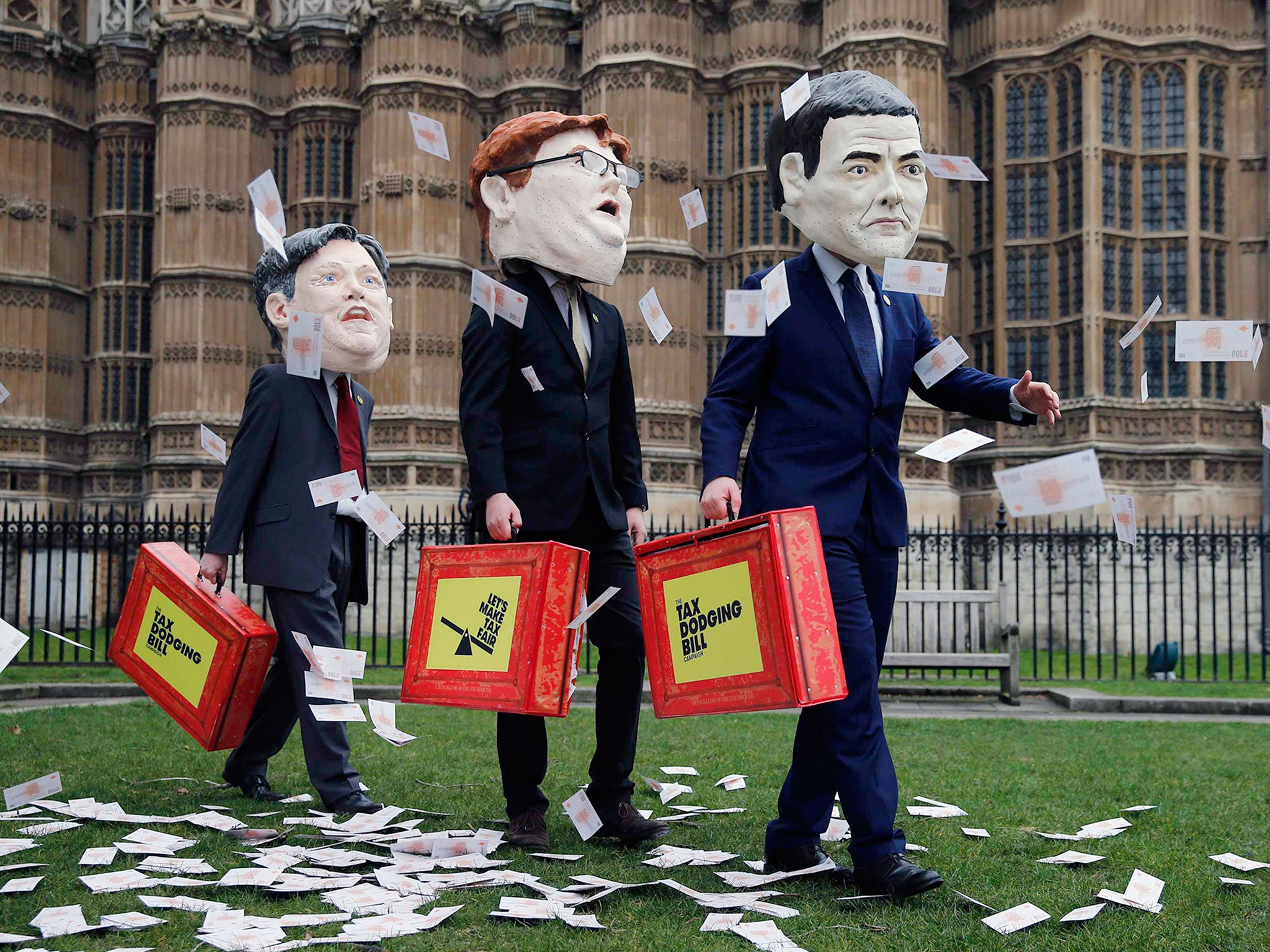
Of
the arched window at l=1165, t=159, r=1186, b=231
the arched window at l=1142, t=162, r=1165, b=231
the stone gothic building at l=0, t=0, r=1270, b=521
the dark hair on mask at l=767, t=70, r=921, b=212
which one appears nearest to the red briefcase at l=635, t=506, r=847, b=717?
the dark hair on mask at l=767, t=70, r=921, b=212

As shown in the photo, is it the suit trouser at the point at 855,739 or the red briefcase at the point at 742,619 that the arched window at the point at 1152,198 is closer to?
the suit trouser at the point at 855,739

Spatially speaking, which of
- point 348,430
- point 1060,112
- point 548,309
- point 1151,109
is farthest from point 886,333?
point 1151,109

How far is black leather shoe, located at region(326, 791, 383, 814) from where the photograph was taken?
4.57m

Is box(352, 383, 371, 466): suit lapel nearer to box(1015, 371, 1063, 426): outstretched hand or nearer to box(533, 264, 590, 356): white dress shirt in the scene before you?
box(533, 264, 590, 356): white dress shirt

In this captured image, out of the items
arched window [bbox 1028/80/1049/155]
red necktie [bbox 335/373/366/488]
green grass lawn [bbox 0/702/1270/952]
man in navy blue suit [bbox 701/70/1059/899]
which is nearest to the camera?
green grass lawn [bbox 0/702/1270/952]

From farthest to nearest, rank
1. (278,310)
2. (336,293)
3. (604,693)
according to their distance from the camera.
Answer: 1. (278,310)
2. (336,293)
3. (604,693)

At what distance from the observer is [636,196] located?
2108cm

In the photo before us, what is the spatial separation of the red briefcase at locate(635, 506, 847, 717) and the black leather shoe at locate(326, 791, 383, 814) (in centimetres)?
149

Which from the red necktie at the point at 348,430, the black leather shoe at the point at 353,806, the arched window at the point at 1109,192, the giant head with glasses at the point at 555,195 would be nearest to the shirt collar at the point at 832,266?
the giant head with glasses at the point at 555,195

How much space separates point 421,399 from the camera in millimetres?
21953

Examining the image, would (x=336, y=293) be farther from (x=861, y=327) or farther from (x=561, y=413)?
(x=861, y=327)

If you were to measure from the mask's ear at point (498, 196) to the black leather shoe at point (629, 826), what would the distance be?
2070 millimetres

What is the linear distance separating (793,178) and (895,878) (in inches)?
84.8

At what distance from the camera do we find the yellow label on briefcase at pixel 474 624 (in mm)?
3838
